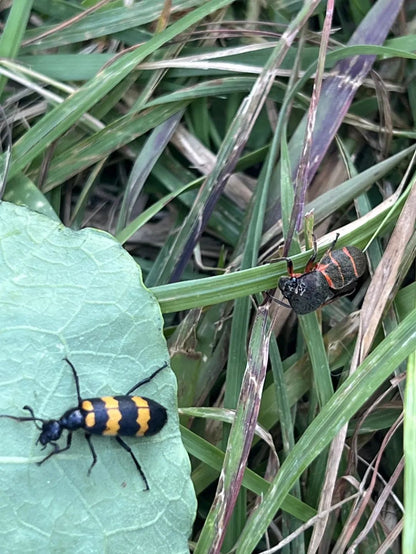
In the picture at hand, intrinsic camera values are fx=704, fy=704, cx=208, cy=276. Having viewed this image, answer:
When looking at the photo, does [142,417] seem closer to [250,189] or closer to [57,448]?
[57,448]

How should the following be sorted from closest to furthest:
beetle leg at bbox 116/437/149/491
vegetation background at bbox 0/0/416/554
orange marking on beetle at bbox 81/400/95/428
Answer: orange marking on beetle at bbox 81/400/95/428
beetle leg at bbox 116/437/149/491
vegetation background at bbox 0/0/416/554

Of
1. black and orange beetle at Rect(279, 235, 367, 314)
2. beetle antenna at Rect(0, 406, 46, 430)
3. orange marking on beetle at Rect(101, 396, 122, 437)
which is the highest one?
black and orange beetle at Rect(279, 235, 367, 314)

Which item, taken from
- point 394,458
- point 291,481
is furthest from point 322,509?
point 394,458

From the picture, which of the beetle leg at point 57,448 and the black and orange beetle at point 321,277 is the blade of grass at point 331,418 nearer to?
the black and orange beetle at point 321,277

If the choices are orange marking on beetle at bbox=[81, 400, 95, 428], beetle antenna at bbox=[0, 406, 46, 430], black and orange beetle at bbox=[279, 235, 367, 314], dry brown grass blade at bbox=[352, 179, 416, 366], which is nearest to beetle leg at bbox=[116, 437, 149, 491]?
orange marking on beetle at bbox=[81, 400, 95, 428]

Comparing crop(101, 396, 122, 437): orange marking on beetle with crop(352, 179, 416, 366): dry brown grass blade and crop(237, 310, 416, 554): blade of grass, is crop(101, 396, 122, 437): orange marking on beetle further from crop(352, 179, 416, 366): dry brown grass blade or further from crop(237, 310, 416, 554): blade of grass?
crop(352, 179, 416, 366): dry brown grass blade

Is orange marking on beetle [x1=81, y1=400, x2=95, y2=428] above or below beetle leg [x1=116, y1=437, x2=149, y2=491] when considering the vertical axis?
above

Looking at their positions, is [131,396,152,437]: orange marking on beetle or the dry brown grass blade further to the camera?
the dry brown grass blade
